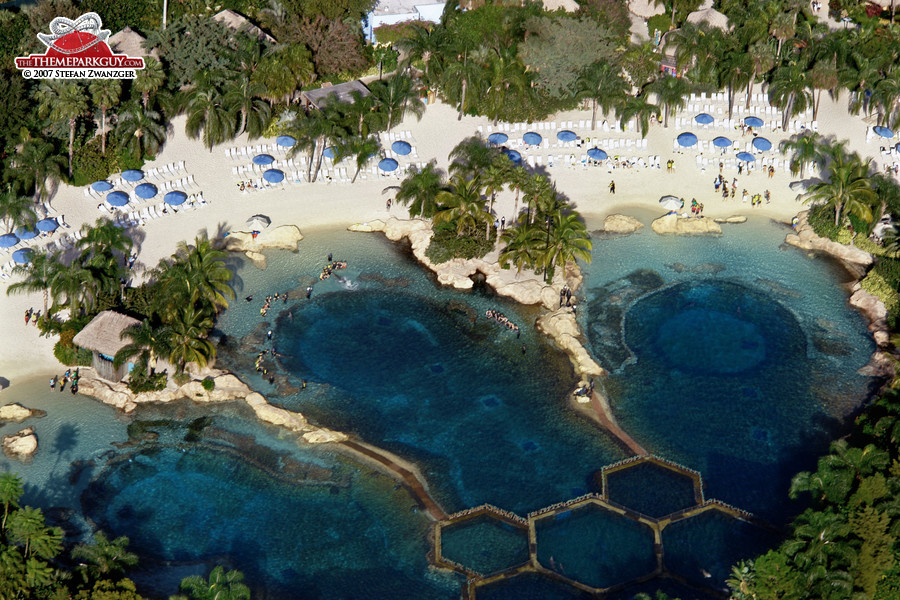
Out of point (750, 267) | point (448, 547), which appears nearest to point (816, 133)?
point (750, 267)

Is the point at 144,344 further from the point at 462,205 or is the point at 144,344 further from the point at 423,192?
the point at 423,192

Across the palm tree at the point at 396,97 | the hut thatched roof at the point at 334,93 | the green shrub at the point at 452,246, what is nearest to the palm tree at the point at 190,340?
the green shrub at the point at 452,246

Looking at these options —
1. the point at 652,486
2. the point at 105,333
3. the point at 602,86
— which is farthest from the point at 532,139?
the point at 105,333

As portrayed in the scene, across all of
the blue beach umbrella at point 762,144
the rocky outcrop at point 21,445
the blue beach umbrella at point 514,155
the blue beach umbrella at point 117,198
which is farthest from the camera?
the blue beach umbrella at point 762,144

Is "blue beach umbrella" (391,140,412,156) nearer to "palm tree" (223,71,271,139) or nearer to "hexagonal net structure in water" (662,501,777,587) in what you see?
"palm tree" (223,71,271,139)

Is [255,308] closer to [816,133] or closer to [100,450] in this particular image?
[100,450]

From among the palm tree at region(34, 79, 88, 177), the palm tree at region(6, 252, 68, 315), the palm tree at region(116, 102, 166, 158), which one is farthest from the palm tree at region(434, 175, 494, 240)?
the palm tree at region(34, 79, 88, 177)

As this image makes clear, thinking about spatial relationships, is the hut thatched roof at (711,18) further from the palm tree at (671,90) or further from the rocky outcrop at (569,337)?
the rocky outcrop at (569,337)
